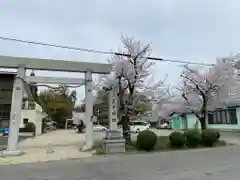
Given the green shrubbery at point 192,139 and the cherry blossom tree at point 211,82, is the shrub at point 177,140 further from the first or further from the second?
the cherry blossom tree at point 211,82

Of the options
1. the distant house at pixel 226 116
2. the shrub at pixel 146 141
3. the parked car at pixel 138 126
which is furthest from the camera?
the parked car at pixel 138 126

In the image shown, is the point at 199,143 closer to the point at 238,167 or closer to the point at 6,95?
the point at 238,167

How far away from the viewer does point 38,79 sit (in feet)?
51.5

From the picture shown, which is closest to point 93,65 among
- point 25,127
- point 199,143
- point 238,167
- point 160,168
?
point 199,143

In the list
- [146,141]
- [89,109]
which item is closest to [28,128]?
[89,109]

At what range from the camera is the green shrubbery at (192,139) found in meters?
15.5

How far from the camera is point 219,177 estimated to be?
739cm

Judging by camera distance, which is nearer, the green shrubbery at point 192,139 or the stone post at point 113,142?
the stone post at point 113,142

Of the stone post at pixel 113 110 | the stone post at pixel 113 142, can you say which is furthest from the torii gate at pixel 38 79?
the stone post at pixel 113 142

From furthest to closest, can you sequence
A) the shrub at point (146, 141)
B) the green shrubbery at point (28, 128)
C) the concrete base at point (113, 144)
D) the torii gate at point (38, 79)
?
the green shrubbery at point (28, 128)
the torii gate at point (38, 79)
the shrub at point (146, 141)
the concrete base at point (113, 144)

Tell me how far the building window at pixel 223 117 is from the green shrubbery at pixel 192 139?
13.7m

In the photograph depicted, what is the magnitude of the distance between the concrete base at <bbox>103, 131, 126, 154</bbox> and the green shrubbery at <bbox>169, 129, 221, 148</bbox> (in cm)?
306

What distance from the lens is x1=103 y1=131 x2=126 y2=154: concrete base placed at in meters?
14.2

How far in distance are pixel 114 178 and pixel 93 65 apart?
31.8ft
